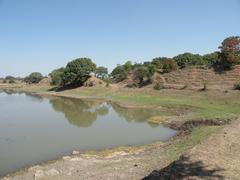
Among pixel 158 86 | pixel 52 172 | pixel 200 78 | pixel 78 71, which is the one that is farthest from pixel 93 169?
pixel 78 71

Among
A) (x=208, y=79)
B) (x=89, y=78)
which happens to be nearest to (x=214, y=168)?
(x=208, y=79)

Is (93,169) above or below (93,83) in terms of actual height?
below

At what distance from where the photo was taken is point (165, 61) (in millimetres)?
74938

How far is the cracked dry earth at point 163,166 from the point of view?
35.2 ft

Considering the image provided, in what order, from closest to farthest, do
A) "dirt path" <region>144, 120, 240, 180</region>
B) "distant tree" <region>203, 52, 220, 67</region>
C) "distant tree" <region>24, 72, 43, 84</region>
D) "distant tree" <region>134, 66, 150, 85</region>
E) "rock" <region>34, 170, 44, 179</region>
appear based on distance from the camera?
"dirt path" <region>144, 120, 240, 180</region> → "rock" <region>34, 170, 44, 179</region> → "distant tree" <region>203, 52, 220, 67</region> → "distant tree" <region>134, 66, 150, 85</region> → "distant tree" <region>24, 72, 43, 84</region>

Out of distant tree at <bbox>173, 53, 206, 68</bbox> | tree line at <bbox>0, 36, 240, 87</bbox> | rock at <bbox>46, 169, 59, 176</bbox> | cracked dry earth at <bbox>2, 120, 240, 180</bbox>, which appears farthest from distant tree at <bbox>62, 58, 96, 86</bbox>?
rock at <bbox>46, 169, 59, 176</bbox>

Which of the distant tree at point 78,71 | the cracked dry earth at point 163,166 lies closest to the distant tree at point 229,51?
the distant tree at point 78,71

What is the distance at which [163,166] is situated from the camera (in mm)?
14258

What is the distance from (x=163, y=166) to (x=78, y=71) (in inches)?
2835

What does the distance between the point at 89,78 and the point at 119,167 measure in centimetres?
7005

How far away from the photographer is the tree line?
199ft

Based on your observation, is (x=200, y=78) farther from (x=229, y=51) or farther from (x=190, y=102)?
(x=190, y=102)

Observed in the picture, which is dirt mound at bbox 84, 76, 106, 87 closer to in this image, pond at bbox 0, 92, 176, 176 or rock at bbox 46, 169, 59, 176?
pond at bbox 0, 92, 176, 176

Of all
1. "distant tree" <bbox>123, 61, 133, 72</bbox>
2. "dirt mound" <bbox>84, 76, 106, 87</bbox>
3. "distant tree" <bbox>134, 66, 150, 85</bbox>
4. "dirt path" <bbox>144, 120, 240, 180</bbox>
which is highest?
"distant tree" <bbox>123, 61, 133, 72</bbox>
